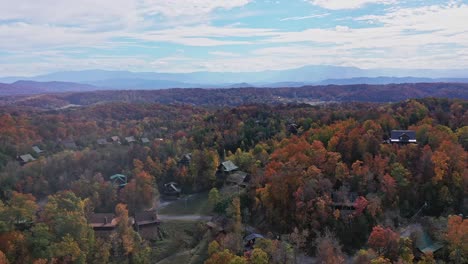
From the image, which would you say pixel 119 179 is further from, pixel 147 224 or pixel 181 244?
pixel 181 244

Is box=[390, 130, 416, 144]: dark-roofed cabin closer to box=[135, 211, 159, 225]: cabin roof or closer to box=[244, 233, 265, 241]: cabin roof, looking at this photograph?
box=[244, 233, 265, 241]: cabin roof

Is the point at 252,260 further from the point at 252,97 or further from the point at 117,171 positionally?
the point at 252,97

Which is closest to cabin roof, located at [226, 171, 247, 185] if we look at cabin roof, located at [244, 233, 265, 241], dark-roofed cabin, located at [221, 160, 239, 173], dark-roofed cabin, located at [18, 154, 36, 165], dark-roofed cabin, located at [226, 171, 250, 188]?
dark-roofed cabin, located at [226, 171, 250, 188]

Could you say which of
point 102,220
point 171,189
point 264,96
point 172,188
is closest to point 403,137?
point 172,188

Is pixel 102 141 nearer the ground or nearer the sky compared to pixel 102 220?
nearer the sky

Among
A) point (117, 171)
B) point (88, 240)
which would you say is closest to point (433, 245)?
point (88, 240)
